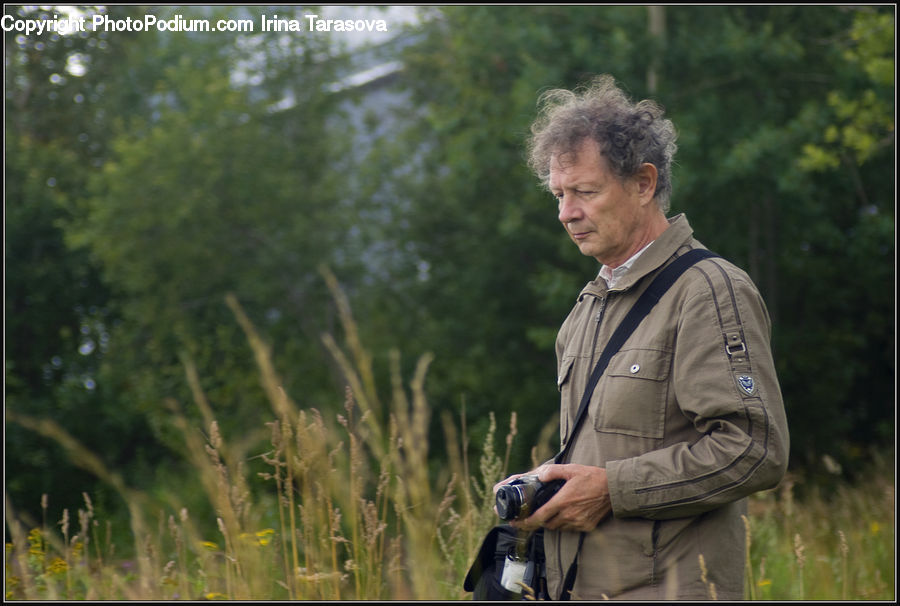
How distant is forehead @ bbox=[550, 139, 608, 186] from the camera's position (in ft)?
6.93

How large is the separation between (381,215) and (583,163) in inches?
468

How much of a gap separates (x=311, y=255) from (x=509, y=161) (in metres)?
3.08

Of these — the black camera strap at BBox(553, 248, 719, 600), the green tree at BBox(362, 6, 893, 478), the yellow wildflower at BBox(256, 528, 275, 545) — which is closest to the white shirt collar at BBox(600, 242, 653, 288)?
the black camera strap at BBox(553, 248, 719, 600)

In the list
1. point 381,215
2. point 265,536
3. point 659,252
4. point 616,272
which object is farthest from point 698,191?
point 659,252

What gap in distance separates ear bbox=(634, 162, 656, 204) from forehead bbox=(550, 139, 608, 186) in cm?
8

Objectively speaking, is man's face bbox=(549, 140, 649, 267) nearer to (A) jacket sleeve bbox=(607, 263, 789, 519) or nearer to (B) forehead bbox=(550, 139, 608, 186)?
(B) forehead bbox=(550, 139, 608, 186)

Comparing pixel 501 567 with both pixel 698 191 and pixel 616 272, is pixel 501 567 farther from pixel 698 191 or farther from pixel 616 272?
pixel 698 191

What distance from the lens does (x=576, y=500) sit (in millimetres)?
1924

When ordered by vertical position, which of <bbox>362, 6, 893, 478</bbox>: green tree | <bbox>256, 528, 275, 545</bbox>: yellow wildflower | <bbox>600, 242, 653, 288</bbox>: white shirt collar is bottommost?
<bbox>256, 528, 275, 545</bbox>: yellow wildflower

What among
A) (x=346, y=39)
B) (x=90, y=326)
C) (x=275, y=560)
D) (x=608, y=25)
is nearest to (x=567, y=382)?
(x=275, y=560)

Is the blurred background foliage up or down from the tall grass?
up

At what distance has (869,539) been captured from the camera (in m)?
5.11

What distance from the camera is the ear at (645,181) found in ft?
6.97

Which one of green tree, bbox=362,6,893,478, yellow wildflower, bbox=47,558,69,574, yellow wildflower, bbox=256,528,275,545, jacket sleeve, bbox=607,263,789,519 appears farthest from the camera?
green tree, bbox=362,6,893,478
